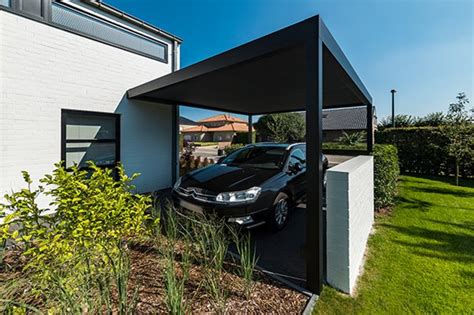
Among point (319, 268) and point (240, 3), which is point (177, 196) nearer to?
point (319, 268)

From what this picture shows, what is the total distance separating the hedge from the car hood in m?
9.15

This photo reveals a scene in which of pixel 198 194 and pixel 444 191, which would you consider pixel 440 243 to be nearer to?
pixel 198 194

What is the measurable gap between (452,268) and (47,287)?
4.42 metres

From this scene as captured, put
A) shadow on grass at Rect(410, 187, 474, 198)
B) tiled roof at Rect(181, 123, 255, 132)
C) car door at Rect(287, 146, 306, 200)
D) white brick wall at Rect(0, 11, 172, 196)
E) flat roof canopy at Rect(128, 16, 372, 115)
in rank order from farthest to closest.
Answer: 1. tiled roof at Rect(181, 123, 255, 132)
2. shadow on grass at Rect(410, 187, 474, 198)
3. car door at Rect(287, 146, 306, 200)
4. white brick wall at Rect(0, 11, 172, 196)
5. flat roof canopy at Rect(128, 16, 372, 115)

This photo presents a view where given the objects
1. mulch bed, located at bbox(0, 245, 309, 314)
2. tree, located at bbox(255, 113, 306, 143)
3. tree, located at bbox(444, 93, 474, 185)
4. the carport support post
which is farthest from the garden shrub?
tree, located at bbox(255, 113, 306, 143)

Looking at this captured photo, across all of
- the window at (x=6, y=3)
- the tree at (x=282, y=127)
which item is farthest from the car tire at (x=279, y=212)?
the tree at (x=282, y=127)

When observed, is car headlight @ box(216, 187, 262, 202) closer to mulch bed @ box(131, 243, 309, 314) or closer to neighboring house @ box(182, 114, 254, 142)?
mulch bed @ box(131, 243, 309, 314)

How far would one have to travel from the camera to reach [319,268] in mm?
2416

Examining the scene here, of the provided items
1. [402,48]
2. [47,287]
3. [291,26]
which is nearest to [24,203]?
[47,287]

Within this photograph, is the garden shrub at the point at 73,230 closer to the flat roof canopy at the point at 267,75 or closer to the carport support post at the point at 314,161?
the carport support post at the point at 314,161

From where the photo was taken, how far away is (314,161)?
94.6 inches

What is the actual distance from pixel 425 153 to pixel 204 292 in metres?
11.4

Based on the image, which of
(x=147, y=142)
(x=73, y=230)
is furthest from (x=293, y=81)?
(x=73, y=230)

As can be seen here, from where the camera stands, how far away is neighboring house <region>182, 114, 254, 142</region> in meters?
41.5
